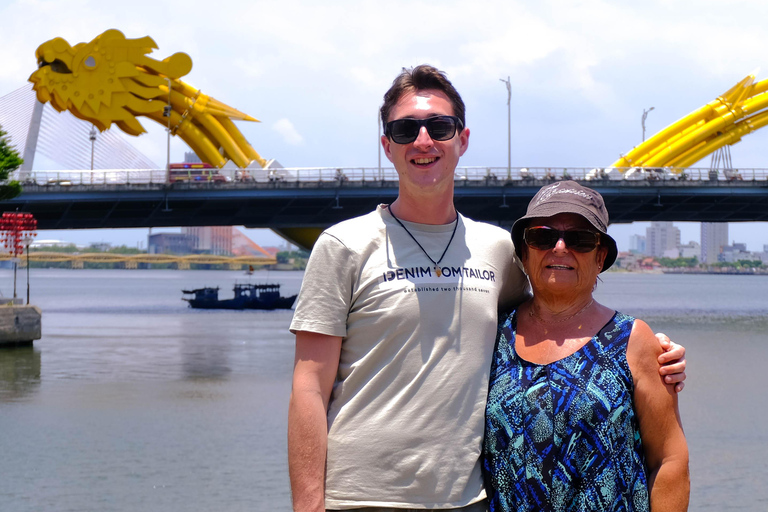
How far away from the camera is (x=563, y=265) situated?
370 cm

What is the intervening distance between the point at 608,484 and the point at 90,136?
224ft

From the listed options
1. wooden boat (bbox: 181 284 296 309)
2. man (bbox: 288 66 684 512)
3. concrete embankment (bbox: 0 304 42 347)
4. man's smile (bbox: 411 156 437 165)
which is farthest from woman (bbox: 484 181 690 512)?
wooden boat (bbox: 181 284 296 309)

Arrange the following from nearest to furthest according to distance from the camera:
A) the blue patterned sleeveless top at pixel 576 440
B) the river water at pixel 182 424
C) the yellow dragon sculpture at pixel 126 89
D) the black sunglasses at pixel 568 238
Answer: the blue patterned sleeveless top at pixel 576 440
the black sunglasses at pixel 568 238
the river water at pixel 182 424
the yellow dragon sculpture at pixel 126 89

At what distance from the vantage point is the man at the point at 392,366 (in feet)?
11.4

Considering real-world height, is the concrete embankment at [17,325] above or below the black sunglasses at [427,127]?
below

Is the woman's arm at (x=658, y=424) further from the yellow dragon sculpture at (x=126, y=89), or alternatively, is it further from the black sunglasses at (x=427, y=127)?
the yellow dragon sculpture at (x=126, y=89)

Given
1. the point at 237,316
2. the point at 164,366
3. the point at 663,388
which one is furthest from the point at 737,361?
the point at 237,316

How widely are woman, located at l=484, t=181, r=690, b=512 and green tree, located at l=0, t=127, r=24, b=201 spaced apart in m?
36.0

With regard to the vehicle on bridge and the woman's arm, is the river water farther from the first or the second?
the vehicle on bridge

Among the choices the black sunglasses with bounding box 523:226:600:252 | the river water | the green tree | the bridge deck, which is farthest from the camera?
the bridge deck

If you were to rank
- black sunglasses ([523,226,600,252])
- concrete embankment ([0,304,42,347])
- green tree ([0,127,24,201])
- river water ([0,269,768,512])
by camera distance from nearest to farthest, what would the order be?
1. black sunglasses ([523,226,600,252])
2. river water ([0,269,768,512])
3. concrete embankment ([0,304,42,347])
4. green tree ([0,127,24,201])

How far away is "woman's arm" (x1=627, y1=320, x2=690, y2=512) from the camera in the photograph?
11.3ft

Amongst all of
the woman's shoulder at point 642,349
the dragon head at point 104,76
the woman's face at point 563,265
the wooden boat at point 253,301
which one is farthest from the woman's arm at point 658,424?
the wooden boat at point 253,301

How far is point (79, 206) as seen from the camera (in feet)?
153
